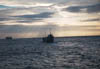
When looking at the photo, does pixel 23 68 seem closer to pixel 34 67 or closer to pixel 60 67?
pixel 34 67

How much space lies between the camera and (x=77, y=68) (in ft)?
189

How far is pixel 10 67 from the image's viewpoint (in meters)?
61.5

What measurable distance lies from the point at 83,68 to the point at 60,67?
6025 mm

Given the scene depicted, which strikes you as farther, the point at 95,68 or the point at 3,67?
the point at 3,67

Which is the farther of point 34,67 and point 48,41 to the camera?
point 48,41

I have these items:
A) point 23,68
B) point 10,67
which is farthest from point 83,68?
point 10,67

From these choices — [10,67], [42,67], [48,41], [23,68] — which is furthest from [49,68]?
[48,41]

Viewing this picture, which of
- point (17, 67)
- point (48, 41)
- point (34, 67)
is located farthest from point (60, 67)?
point (48, 41)

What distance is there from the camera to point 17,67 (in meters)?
61.4

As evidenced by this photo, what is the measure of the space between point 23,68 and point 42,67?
16.9ft

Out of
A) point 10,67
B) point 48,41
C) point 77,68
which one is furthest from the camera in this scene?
point 48,41

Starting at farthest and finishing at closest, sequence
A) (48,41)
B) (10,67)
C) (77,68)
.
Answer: (48,41), (10,67), (77,68)

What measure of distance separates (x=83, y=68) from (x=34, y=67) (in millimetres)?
12941

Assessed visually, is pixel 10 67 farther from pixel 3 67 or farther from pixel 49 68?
pixel 49 68
